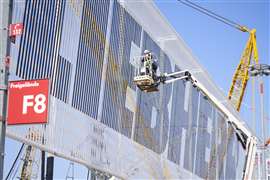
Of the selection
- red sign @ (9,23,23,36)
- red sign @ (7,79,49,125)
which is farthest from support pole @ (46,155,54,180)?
red sign @ (9,23,23,36)

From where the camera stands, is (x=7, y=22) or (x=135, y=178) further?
(x=135, y=178)

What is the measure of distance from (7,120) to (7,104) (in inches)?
8.9

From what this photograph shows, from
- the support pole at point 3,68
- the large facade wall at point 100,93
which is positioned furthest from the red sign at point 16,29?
the large facade wall at point 100,93

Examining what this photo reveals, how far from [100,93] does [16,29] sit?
809 centimetres

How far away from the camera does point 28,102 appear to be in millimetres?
6973

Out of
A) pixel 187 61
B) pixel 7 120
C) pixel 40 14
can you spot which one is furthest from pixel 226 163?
pixel 7 120

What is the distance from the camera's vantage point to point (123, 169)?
16.4m

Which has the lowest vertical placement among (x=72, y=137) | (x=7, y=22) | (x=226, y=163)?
(x=226, y=163)

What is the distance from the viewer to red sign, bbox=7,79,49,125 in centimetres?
689

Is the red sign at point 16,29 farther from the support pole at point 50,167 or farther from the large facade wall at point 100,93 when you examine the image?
the support pole at point 50,167

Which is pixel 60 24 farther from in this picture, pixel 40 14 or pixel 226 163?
pixel 226 163

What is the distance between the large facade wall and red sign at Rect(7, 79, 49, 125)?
3950 millimetres

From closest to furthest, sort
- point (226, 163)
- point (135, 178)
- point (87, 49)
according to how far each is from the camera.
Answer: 1. point (87, 49)
2. point (135, 178)
3. point (226, 163)

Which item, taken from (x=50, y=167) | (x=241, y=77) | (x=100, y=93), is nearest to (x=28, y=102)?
(x=100, y=93)
